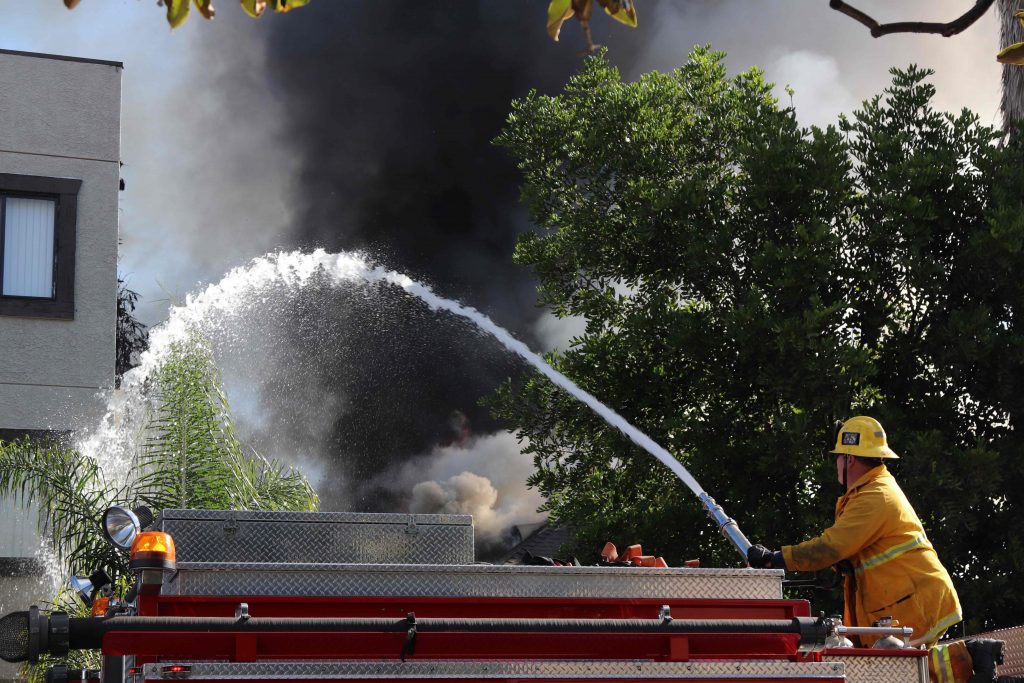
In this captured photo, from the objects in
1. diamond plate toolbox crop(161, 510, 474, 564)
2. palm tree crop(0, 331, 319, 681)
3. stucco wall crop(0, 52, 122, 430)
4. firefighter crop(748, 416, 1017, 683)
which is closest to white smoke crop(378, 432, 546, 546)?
stucco wall crop(0, 52, 122, 430)

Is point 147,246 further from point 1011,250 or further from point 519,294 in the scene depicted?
point 1011,250

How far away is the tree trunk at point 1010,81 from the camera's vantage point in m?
14.9

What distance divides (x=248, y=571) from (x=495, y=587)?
94 centimetres

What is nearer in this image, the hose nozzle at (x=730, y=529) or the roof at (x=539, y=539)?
the hose nozzle at (x=730, y=529)

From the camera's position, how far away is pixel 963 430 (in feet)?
47.4

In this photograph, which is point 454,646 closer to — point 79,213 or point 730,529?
point 730,529

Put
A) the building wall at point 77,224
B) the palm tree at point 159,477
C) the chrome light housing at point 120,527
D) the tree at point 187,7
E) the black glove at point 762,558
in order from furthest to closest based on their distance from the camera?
the building wall at point 77,224 → the palm tree at point 159,477 → the black glove at point 762,558 → the chrome light housing at point 120,527 → the tree at point 187,7

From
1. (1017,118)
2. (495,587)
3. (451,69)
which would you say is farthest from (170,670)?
(451,69)

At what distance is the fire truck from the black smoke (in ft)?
79.1

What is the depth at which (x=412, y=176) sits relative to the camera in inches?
1251

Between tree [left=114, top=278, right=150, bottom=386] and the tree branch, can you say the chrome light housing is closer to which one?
the tree branch

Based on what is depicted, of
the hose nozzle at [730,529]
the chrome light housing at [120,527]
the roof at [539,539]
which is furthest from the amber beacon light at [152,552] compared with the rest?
the roof at [539,539]

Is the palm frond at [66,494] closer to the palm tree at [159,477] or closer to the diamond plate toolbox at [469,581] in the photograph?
the palm tree at [159,477]

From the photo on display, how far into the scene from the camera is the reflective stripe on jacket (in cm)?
596
